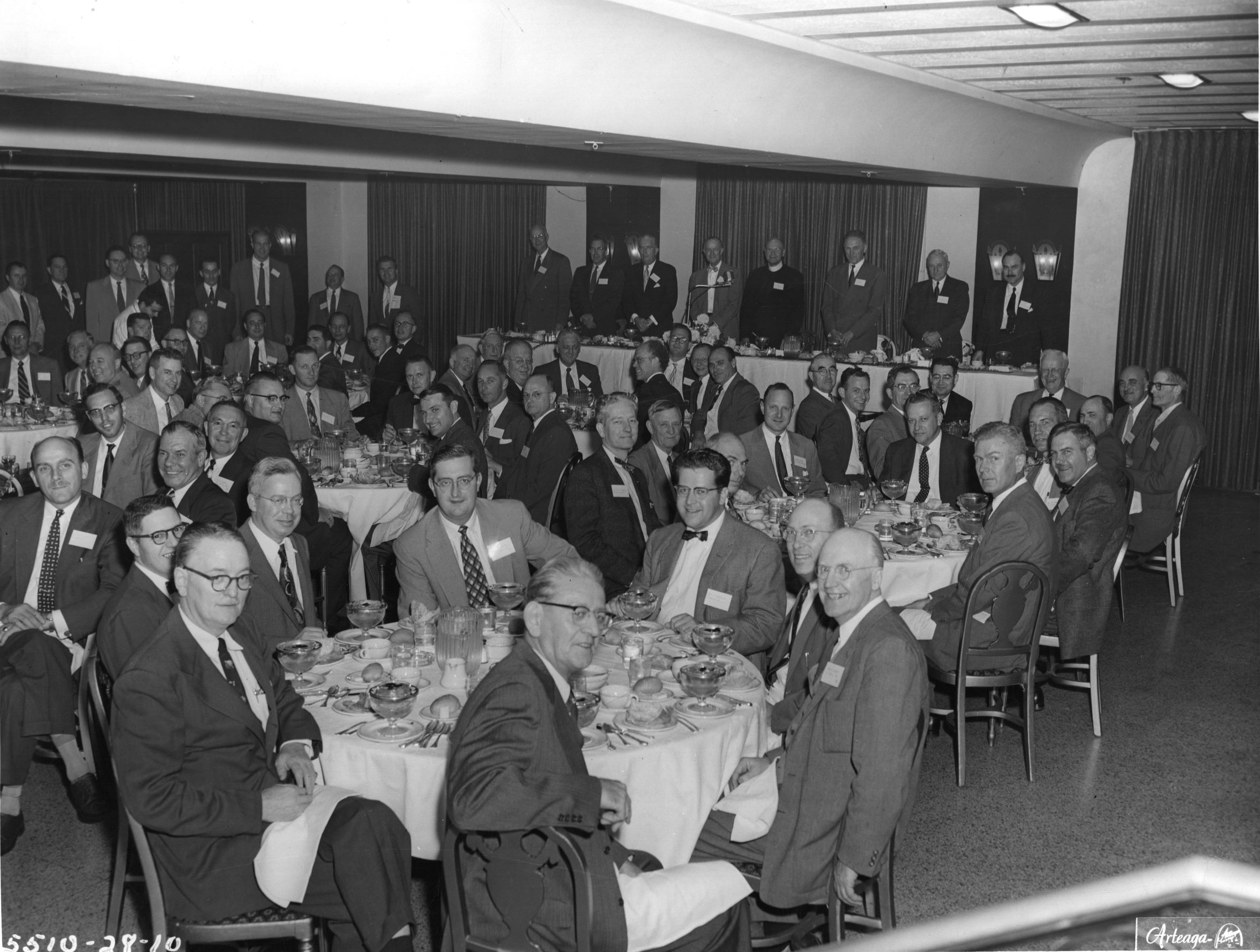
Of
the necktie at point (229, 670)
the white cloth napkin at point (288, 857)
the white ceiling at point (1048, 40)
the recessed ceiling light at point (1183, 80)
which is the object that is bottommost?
the white cloth napkin at point (288, 857)

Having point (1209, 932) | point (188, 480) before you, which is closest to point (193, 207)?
point (188, 480)

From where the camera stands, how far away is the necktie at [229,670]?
Answer: 3334 mm

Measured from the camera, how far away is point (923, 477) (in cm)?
708

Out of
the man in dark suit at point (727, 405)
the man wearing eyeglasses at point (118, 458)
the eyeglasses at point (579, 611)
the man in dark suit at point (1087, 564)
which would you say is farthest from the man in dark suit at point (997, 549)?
the man wearing eyeglasses at point (118, 458)

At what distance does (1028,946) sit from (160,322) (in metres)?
11.8

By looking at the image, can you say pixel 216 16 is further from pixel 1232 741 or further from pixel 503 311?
pixel 503 311

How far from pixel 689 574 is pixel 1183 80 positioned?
4594mm

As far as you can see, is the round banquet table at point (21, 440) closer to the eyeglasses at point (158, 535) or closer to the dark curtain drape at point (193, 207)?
the eyeglasses at point (158, 535)

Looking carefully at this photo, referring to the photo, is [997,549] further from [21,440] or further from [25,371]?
[25,371]

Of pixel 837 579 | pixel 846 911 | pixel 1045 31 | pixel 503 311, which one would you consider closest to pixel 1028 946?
pixel 846 911

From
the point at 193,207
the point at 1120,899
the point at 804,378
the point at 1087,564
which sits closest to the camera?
the point at 1120,899

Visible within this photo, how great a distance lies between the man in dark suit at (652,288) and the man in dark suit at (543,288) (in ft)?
2.89

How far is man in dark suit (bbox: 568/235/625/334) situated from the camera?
13.5 metres

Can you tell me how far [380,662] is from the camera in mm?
4039
